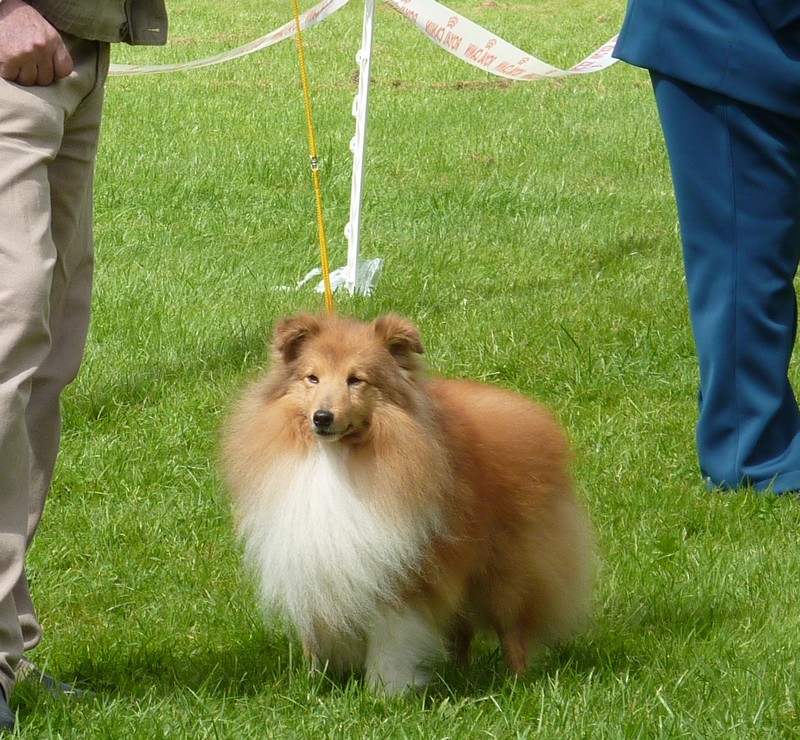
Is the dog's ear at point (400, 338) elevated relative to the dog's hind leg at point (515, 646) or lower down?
elevated

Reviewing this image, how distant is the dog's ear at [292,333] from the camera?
347 cm

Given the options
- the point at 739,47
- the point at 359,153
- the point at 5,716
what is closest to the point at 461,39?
the point at 359,153

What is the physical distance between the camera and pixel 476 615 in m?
3.72

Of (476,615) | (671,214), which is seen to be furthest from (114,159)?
(476,615)

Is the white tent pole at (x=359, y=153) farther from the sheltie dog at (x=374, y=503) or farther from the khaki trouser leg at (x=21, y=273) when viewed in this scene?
the khaki trouser leg at (x=21, y=273)

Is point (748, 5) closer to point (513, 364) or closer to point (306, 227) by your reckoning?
point (513, 364)

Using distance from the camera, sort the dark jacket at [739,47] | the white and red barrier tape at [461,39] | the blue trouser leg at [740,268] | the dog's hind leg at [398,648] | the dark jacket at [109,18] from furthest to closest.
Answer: the white and red barrier tape at [461,39] → the blue trouser leg at [740,268] → the dark jacket at [739,47] → the dog's hind leg at [398,648] → the dark jacket at [109,18]

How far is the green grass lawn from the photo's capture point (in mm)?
3338

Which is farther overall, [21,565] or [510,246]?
[510,246]

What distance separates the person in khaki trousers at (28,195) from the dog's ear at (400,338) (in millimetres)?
886

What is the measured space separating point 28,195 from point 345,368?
0.91 metres

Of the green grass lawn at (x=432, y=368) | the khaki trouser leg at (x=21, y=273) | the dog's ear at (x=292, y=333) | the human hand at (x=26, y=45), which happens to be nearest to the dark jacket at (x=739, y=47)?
the green grass lawn at (x=432, y=368)

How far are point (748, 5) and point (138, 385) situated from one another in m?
3.22

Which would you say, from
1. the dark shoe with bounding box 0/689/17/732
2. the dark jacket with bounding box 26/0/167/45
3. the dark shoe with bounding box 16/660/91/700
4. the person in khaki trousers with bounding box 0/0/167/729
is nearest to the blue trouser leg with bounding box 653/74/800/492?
the dark jacket with bounding box 26/0/167/45
